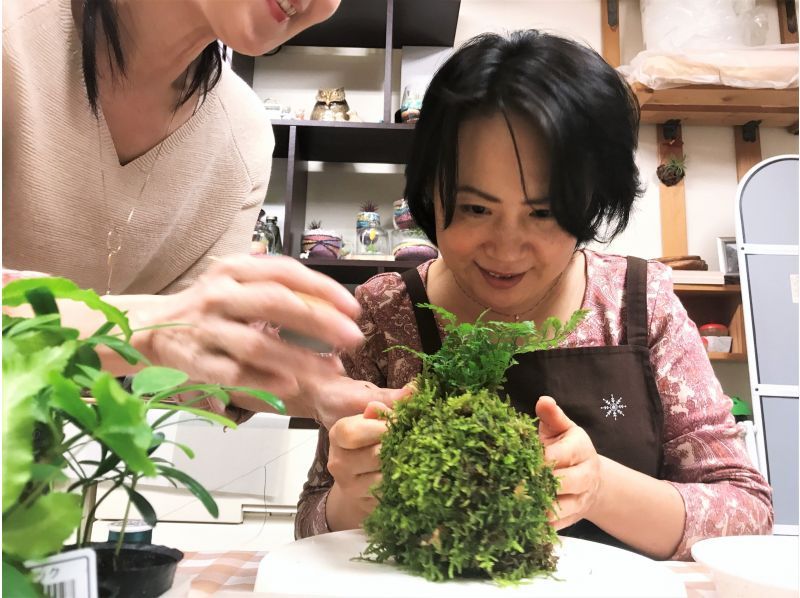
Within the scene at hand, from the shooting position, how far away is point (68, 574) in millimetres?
287

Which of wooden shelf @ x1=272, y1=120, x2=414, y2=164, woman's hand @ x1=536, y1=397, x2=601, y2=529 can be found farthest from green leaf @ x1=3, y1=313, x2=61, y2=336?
wooden shelf @ x1=272, y1=120, x2=414, y2=164

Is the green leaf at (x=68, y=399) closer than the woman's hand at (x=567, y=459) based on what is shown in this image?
Yes

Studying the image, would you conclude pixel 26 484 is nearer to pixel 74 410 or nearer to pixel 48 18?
pixel 74 410

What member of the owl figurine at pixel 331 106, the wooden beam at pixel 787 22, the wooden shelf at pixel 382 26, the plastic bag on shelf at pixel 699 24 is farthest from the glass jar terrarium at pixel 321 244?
the wooden beam at pixel 787 22

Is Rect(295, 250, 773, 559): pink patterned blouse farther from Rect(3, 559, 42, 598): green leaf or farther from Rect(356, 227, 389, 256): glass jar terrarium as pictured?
Rect(356, 227, 389, 256): glass jar terrarium

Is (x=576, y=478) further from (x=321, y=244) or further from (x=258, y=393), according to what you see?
(x=321, y=244)

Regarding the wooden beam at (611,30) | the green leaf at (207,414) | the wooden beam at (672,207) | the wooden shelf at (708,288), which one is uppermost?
the wooden beam at (611,30)

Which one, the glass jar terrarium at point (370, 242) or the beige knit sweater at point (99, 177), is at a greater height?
the glass jar terrarium at point (370, 242)

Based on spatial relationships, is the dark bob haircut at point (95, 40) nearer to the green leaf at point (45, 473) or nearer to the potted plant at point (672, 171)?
the green leaf at point (45, 473)

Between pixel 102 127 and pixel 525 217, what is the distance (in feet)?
2.30

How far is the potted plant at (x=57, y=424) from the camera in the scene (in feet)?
0.83

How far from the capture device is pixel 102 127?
104 centimetres

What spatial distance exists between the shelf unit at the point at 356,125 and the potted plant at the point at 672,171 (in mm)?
1142

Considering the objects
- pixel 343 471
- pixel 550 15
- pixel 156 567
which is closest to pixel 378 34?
pixel 550 15
